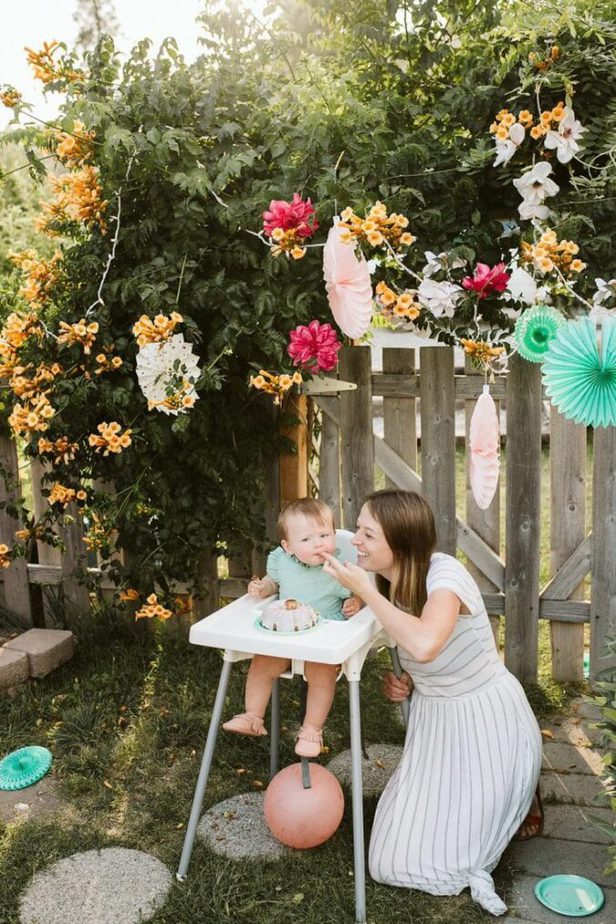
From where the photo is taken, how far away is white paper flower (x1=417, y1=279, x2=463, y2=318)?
9.55ft

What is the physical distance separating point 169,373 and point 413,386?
1.10 meters

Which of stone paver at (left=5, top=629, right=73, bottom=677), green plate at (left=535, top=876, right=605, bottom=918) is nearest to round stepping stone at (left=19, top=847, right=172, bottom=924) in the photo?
green plate at (left=535, top=876, right=605, bottom=918)

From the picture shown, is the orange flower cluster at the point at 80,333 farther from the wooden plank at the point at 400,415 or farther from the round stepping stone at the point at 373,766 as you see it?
the round stepping stone at the point at 373,766

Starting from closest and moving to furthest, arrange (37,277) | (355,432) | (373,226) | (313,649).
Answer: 1. (313,649)
2. (373,226)
3. (37,277)
4. (355,432)

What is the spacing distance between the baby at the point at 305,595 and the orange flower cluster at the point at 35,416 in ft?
3.22

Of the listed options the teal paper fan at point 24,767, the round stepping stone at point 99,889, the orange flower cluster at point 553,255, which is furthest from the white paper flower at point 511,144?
the teal paper fan at point 24,767

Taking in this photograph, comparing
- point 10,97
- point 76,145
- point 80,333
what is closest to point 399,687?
point 80,333

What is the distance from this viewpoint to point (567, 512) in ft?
12.0

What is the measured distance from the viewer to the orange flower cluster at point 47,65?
301 centimetres

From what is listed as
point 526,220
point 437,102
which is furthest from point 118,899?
point 437,102

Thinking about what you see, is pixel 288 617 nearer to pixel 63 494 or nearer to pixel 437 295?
pixel 437 295

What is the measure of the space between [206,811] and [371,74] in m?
2.76

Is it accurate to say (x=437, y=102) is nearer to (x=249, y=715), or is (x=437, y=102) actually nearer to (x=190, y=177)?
(x=190, y=177)

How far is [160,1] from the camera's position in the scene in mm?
3367
